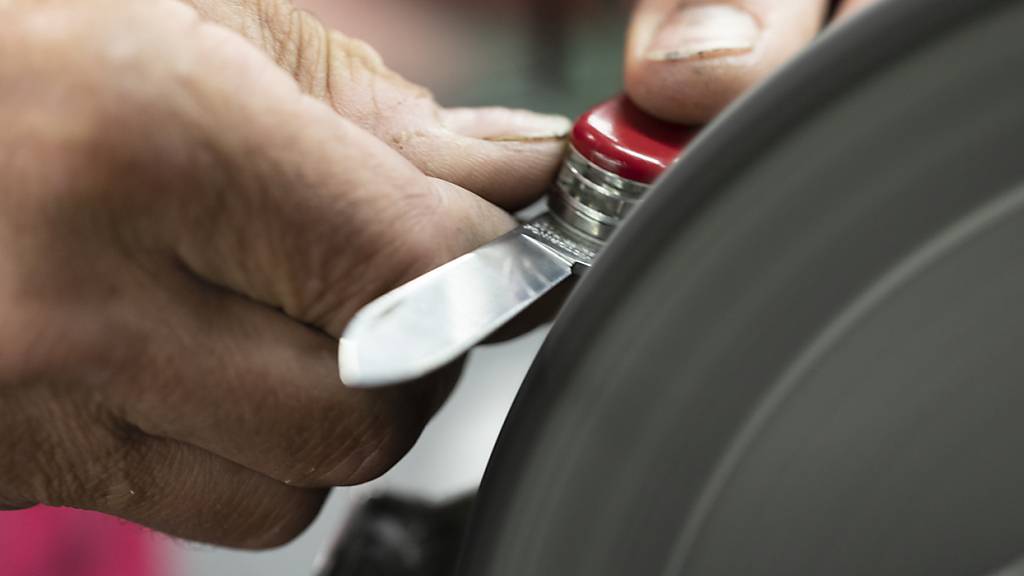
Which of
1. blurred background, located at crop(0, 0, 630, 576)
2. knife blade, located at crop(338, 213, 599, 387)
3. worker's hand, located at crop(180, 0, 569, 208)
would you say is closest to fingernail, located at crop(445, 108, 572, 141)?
worker's hand, located at crop(180, 0, 569, 208)

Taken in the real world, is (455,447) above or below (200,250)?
below

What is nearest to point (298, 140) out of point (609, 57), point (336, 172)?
point (336, 172)

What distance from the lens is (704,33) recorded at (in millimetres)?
468

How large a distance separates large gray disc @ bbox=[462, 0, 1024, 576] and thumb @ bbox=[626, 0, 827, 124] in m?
0.15

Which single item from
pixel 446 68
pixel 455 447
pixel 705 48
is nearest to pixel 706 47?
pixel 705 48

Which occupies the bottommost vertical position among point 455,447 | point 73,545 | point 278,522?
point 73,545

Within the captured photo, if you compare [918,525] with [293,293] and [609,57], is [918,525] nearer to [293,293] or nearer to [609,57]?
[293,293]

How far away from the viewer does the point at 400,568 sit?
58 cm

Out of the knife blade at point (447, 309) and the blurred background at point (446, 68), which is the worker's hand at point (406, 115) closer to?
the knife blade at point (447, 309)

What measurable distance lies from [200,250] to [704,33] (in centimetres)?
28

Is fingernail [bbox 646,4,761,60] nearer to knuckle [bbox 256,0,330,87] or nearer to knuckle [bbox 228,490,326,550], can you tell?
knuckle [bbox 256,0,330,87]

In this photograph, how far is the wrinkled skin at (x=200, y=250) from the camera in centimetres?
28

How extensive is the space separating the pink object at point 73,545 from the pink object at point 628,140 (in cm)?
58

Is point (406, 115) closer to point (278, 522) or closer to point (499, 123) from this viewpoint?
point (499, 123)
